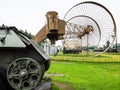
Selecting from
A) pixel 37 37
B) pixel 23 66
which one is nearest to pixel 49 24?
pixel 37 37

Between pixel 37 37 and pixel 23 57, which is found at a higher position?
pixel 37 37

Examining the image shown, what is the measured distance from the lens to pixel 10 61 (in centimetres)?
758

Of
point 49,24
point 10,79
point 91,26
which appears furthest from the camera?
point 91,26

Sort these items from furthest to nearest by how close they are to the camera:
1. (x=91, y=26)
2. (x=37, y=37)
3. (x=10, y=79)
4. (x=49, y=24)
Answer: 1. (x=91, y=26)
2. (x=37, y=37)
3. (x=49, y=24)
4. (x=10, y=79)

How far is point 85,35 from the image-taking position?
130ft

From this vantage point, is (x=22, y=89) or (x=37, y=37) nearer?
(x=22, y=89)

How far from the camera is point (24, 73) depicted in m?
7.39

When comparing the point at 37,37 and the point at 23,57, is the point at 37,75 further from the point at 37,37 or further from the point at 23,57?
the point at 37,37

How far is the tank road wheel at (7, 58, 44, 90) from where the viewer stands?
24.2 feet

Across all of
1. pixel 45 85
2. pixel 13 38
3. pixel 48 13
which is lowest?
pixel 45 85

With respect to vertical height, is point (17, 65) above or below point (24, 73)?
above

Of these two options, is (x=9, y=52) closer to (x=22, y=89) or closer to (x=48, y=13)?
(x=22, y=89)

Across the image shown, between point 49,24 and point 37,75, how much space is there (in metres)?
1.61

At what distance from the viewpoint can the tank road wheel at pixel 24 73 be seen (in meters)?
7.37
